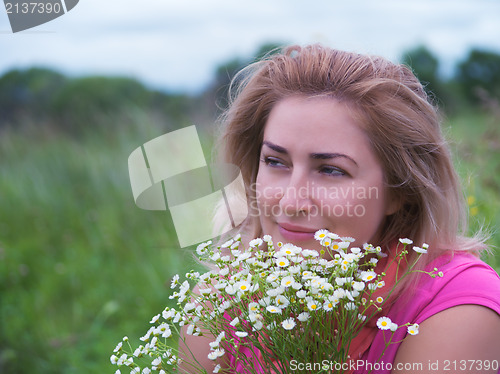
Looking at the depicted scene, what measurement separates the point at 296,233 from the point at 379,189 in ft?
1.15

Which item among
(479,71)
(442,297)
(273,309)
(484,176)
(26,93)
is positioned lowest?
(479,71)

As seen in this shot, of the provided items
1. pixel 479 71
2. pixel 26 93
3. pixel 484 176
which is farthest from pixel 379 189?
pixel 479 71

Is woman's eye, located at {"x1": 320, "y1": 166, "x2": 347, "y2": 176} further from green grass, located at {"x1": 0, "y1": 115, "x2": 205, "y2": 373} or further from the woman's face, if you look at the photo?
green grass, located at {"x1": 0, "y1": 115, "x2": 205, "y2": 373}

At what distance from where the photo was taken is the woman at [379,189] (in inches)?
64.8

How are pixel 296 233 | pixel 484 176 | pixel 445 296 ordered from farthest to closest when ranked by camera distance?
pixel 484 176, pixel 296 233, pixel 445 296

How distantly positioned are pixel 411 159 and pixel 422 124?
5.2 inches

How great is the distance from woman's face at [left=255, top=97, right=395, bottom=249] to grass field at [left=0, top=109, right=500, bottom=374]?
4.25 feet

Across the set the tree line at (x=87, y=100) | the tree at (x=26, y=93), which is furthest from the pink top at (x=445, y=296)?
the tree at (x=26, y=93)

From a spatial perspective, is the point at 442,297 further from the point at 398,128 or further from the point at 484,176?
the point at 484,176

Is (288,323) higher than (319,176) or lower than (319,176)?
lower

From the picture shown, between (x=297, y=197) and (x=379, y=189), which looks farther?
(x=379, y=189)

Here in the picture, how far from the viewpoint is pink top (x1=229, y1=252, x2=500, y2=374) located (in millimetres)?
1668

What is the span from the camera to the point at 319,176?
72.2 inches

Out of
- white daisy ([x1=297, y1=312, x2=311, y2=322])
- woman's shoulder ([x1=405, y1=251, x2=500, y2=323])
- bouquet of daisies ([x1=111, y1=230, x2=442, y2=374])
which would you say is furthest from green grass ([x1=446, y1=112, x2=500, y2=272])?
white daisy ([x1=297, y1=312, x2=311, y2=322])
